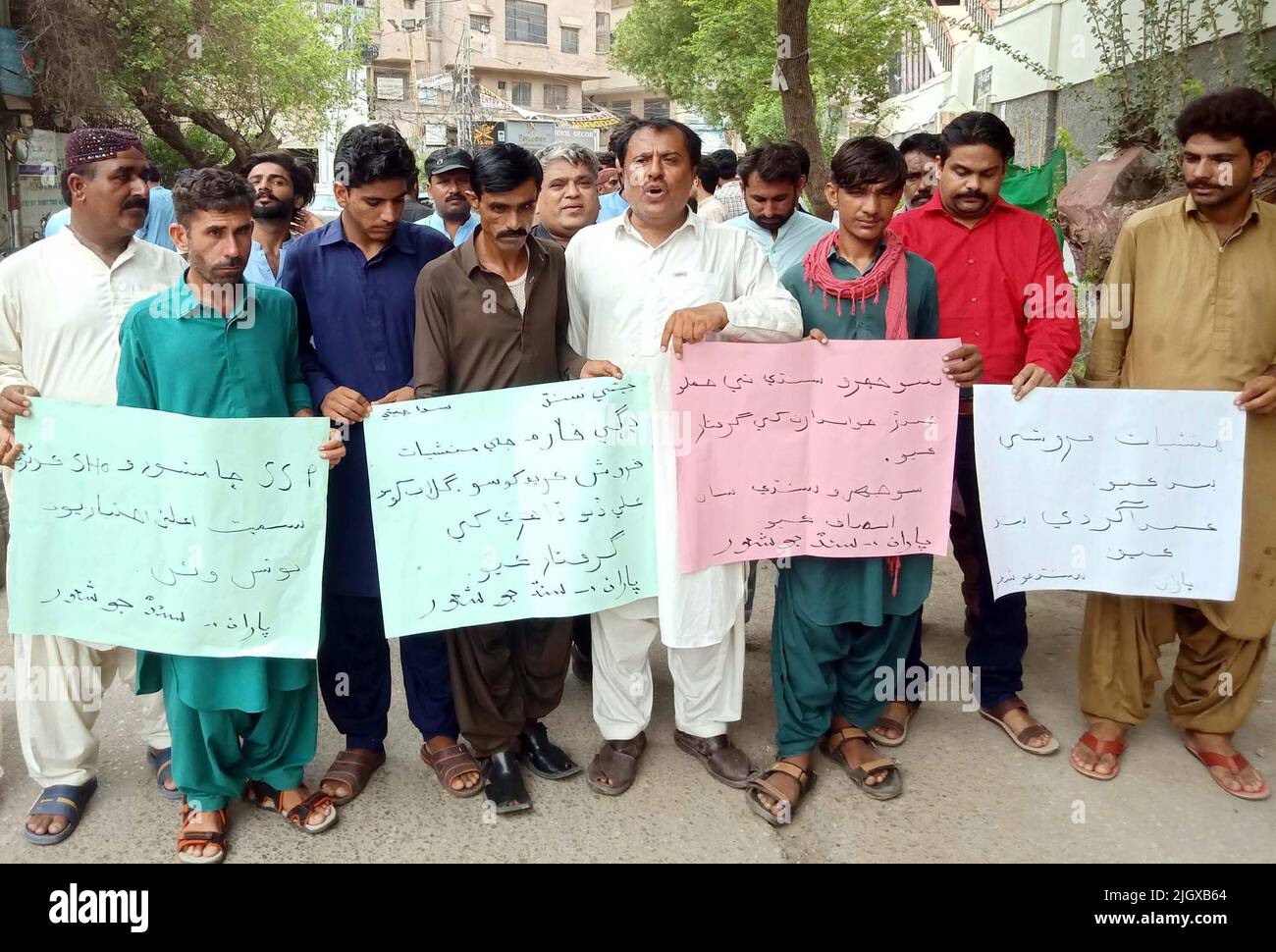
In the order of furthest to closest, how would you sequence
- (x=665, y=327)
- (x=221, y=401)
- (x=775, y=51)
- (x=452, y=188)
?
(x=775, y=51), (x=452, y=188), (x=665, y=327), (x=221, y=401)

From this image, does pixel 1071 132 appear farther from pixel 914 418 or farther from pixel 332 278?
pixel 332 278

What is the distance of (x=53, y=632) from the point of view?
280cm

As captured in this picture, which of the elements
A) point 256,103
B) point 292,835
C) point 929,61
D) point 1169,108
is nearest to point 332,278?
point 292,835

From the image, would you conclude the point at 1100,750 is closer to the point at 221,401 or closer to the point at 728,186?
the point at 221,401

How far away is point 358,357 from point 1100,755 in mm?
2732

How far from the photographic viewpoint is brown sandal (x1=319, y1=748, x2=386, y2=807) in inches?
124

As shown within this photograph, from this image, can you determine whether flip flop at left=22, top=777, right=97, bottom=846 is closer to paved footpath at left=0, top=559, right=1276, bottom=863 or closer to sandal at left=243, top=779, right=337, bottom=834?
paved footpath at left=0, top=559, right=1276, bottom=863

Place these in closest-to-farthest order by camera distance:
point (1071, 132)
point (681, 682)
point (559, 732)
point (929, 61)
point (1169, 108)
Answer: point (681, 682), point (559, 732), point (1169, 108), point (1071, 132), point (929, 61)

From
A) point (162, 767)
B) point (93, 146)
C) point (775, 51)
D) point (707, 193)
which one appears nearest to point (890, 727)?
point (162, 767)

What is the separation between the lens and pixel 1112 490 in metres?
3.12

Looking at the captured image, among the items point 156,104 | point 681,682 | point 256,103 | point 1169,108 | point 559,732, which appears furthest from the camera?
point 256,103

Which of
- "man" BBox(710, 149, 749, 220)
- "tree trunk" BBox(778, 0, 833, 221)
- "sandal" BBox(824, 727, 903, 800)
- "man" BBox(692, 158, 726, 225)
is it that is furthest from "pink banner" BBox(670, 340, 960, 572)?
"tree trunk" BBox(778, 0, 833, 221)

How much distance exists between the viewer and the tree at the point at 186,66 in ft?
42.1

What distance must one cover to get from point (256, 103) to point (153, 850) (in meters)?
17.6
